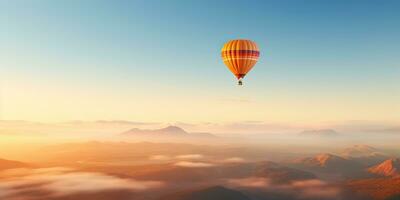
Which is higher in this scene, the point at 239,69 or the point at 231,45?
the point at 231,45
